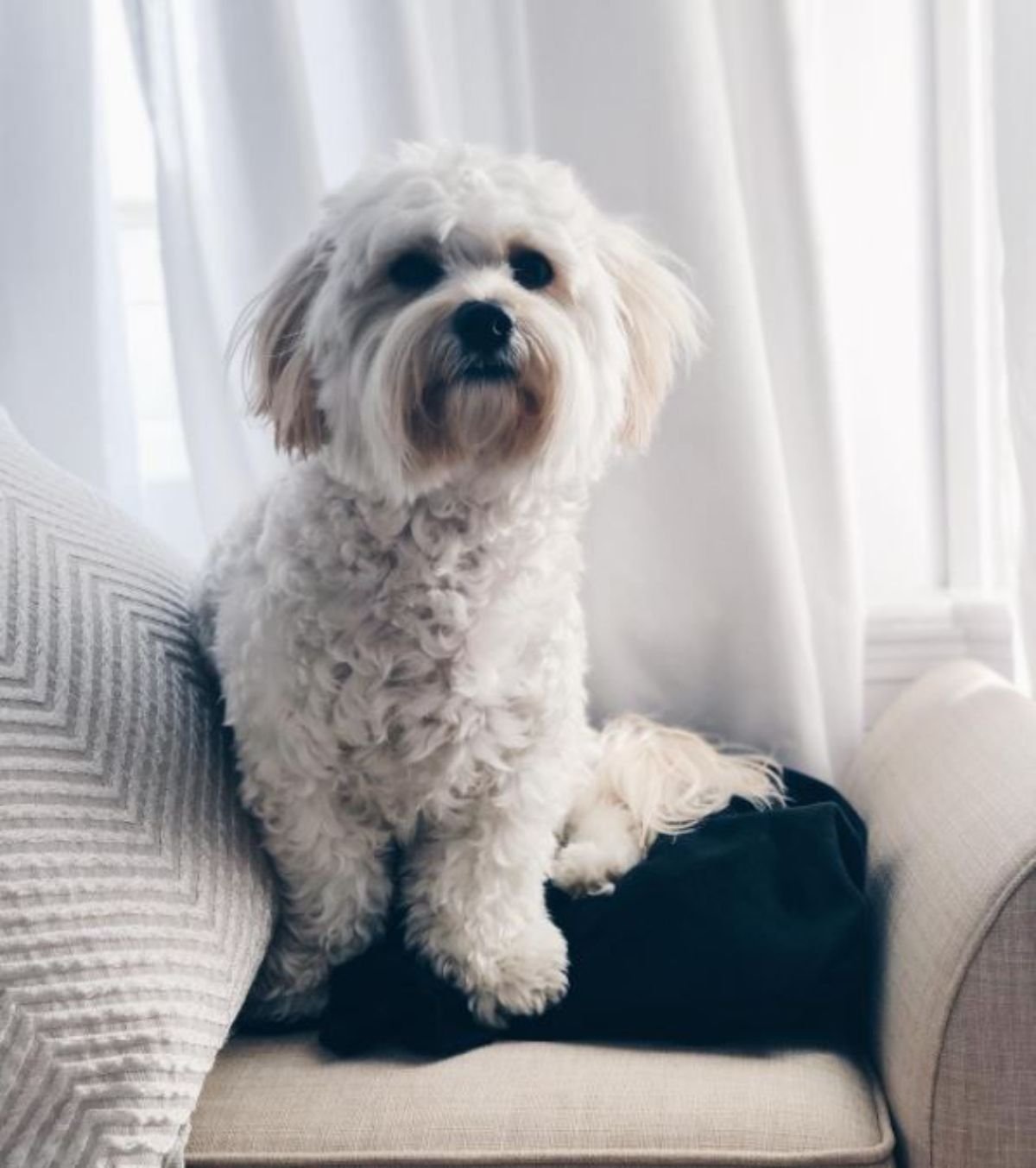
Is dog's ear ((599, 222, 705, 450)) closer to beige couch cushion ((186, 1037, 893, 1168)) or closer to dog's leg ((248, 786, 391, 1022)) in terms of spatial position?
dog's leg ((248, 786, 391, 1022))

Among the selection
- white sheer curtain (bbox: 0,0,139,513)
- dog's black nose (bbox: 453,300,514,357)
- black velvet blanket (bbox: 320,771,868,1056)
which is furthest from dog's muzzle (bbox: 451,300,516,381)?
white sheer curtain (bbox: 0,0,139,513)

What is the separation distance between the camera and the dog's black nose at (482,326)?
1.25m

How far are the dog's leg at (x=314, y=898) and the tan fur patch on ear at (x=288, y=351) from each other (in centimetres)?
35

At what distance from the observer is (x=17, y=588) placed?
125 cm

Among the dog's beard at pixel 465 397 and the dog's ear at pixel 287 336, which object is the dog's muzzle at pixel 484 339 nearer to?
the dog's beard at pixel 465 397

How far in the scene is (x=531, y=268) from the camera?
53.2 inches

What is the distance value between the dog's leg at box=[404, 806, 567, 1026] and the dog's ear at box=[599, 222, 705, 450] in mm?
429

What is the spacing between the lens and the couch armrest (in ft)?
3.64

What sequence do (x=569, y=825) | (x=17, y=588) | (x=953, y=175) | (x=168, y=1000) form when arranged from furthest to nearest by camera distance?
(x=953, y=175)
(x=569, y=825)
(x=17, y=588)
(x=168, y=1000)

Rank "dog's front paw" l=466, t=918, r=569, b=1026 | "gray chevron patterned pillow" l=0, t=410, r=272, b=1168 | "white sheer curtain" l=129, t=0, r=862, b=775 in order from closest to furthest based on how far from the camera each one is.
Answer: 1. "gray chevron patterned pillow" l=0, t=410, r=272, b=1168
2. "dog's front paw" l=466, t=918, r=569, b=1026
3. "white sheer curtain" l=129, t=0, r=862, b=775

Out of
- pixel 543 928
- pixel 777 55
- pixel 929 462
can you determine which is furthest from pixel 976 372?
pixel 543 928

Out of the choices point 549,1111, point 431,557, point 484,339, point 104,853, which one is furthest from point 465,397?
point 549,1111

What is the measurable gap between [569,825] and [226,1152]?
55 cm

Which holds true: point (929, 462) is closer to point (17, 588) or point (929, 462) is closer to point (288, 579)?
point (288, 579)
